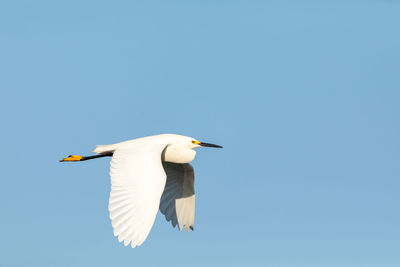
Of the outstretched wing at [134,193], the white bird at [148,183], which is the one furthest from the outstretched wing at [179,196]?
the outstretched wing at [134,193]

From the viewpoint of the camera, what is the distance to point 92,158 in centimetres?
1252

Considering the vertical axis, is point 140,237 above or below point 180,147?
below

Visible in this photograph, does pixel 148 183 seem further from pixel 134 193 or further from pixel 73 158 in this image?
pixel 73 158

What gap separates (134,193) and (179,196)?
11.0 feet

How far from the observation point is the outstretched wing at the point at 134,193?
7984mm

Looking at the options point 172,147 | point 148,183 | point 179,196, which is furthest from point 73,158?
point 148,183

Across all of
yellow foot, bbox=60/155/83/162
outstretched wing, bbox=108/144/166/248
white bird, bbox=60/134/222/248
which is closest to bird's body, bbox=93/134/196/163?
white bird, bbox=60/134/222/248

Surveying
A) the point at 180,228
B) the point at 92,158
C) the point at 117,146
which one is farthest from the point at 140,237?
the point at 92,158

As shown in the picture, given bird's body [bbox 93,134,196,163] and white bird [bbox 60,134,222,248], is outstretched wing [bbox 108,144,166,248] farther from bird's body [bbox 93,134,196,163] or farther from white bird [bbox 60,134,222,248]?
bird's body [bbox 93,134,196,163]

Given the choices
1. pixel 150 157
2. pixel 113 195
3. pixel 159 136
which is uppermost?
pixel 159 136

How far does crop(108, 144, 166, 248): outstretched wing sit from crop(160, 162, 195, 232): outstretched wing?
7.69 feet

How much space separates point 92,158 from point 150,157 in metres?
3.54

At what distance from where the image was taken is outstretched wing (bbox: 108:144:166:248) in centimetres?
798

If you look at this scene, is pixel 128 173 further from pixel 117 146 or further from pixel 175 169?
pixel 175 169
